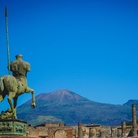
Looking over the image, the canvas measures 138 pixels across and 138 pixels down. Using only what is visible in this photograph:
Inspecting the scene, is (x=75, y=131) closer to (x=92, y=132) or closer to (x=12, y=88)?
(x=92, y=132)

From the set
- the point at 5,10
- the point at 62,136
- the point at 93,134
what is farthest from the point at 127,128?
the point at 5,10

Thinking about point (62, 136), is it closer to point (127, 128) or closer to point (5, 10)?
point (127, 128)

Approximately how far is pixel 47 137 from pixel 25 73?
5525 cm

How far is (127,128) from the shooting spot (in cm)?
6725

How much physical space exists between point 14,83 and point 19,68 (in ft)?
1.74

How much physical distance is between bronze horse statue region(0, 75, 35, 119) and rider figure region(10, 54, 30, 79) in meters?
0.12

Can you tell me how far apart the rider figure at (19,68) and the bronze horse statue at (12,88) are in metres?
0.12

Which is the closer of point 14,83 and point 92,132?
point 14,83

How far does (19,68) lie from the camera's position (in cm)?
1333

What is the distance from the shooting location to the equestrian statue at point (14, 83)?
42.5 feet

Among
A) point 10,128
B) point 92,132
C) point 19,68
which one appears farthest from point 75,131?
point 10,128

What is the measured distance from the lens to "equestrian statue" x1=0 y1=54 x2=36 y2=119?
12.9 meters

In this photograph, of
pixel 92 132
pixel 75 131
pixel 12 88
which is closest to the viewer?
pixel 12 88

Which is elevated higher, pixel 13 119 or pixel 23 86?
pixel 23 86
